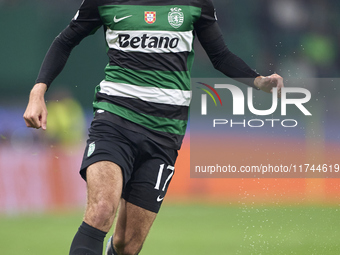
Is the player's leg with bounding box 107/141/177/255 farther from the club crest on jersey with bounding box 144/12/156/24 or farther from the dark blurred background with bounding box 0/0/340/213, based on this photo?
the dark blurred background with bounding box 0/0/340/213

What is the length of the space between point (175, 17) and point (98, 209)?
1.21m

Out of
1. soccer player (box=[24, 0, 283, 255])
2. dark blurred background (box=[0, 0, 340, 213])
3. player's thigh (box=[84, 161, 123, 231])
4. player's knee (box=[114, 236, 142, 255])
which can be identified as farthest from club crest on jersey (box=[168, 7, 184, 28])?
dark blurred background (box=[0, 0, 340, 213])

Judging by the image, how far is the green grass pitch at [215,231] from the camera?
5.53 metres

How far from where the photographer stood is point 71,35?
3.35 m

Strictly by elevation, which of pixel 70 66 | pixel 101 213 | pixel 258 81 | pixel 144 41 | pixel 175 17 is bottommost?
pixel 70 66

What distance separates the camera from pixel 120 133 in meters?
3.12

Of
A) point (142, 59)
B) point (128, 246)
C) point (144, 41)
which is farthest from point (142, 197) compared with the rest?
point (144, 41)

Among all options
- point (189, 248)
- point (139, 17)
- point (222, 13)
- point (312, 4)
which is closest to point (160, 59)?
point (139, 17)

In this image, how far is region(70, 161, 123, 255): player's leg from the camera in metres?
2.75

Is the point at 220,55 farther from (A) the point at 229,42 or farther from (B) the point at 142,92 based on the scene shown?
(A) the point at 229,42

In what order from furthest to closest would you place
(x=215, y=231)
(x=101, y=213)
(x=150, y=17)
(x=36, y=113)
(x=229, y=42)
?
(x=229, y=42) < (x=215, y=231) < (x=150, y=17) < (x=36, y=113) < (x=101, y=213)

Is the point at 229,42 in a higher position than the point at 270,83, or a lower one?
lower

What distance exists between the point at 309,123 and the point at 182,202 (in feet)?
7.60

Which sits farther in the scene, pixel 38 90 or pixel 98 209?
pixel 38 90
